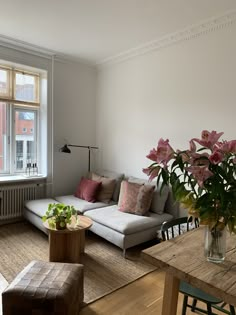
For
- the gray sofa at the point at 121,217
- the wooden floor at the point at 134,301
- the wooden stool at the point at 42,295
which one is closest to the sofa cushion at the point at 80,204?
the gray sofa at the point at 121,217

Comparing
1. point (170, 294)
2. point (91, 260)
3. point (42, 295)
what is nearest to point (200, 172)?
point (170, 294)

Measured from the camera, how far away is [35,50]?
3928 millimetres

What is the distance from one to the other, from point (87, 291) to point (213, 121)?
241 cm

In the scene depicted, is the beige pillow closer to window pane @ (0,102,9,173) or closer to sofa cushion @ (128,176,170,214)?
sofa cushion @ (128,176,170,214)

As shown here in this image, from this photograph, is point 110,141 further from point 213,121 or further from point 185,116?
point 213,121

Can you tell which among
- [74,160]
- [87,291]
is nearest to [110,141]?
[74,160]

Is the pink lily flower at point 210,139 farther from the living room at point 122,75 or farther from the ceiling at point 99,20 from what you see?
the ceiling at point 99,20

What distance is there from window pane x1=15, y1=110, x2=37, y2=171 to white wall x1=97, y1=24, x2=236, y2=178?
125 centimetres

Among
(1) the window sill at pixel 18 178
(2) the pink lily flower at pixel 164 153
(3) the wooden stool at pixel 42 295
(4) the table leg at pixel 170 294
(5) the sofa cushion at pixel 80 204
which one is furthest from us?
(1) the window sill at pixel 18 178

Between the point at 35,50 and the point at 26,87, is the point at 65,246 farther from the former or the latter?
the point at 35,50

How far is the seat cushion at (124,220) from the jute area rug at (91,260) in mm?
349

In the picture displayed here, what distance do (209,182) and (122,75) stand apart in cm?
359

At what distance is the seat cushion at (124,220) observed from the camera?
2893 mm

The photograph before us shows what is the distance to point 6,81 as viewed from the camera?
4016 millimetres
